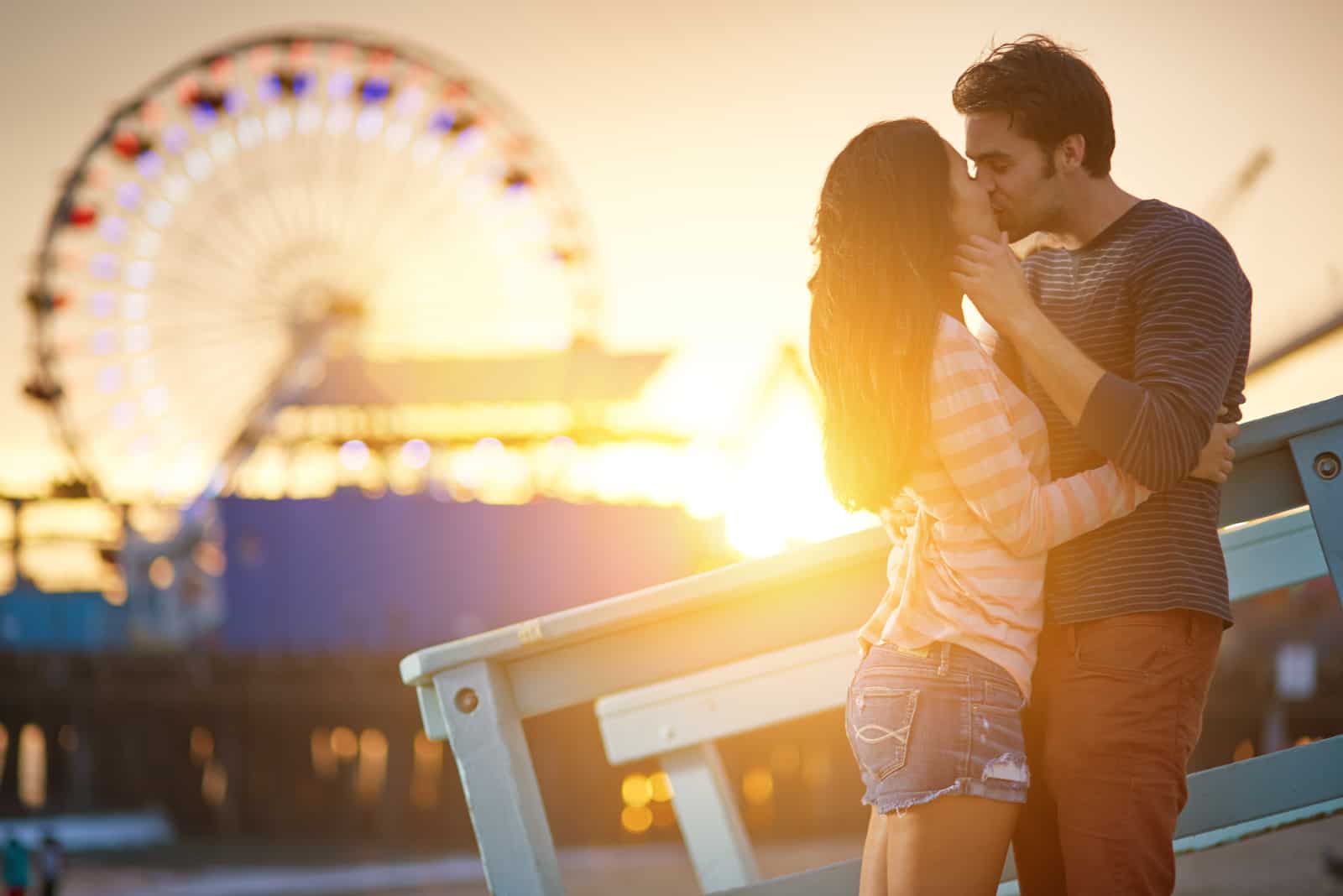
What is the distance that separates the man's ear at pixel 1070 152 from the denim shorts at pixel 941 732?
2.28ft

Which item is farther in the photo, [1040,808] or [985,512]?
[1040,808]

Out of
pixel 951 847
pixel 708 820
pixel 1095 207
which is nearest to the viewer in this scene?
pixel 951 847

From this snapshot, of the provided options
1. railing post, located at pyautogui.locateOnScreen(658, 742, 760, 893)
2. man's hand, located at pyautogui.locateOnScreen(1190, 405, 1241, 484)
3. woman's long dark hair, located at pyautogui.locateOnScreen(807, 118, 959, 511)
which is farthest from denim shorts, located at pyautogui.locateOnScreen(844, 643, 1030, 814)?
railing post, located at pyautogui.locateOnScreen(658, 742, 760, 893)

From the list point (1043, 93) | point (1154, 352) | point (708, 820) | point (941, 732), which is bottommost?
point (708, 820)

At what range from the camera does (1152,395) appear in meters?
1.89

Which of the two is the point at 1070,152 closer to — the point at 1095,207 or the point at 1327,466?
the point at 1095,207

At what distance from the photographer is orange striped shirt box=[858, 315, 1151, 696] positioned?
1.91 metres

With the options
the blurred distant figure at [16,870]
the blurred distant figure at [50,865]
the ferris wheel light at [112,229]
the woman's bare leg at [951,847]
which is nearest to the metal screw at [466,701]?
the woman's bare leg at [951,847]

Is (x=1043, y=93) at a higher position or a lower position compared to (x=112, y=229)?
lower

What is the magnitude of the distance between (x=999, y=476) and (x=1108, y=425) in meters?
0.15

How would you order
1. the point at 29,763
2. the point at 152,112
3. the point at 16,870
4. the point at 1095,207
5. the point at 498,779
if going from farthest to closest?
the point at 152,112
the point at 29,763
the point at 16,870
the point at 498,779
the point at 1095,207

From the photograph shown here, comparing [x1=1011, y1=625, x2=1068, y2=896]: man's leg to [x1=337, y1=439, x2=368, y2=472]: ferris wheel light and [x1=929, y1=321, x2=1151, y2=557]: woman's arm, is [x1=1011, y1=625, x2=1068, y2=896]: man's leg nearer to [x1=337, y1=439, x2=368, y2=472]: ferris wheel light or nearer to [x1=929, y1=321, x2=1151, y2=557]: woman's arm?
[x1=929, y1=321, x2=1151, y2=557]: woman's arm

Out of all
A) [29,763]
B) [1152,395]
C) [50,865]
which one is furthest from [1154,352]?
[29,763]

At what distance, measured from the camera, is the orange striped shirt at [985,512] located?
1910 mm
